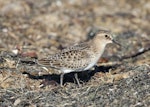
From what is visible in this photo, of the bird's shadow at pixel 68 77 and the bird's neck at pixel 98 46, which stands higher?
the bird's neck at pixel 98 46

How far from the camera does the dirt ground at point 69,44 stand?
784 centimetres

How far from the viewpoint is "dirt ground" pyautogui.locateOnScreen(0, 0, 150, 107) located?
25.7 ft

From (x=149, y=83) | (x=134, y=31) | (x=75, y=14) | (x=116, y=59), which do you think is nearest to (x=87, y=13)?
(x=75, y=14)

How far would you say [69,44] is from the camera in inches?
497

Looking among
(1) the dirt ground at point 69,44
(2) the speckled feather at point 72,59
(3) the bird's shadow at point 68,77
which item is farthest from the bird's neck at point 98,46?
(3) the bird's shadow at point 68,77

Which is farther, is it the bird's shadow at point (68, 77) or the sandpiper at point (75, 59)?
the bird's shadow at point (68, 77)

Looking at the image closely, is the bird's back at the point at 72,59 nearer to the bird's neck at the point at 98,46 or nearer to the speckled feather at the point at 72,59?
the speckled feather at the point at 72,59

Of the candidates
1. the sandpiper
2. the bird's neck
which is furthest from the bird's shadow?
the bird's neck

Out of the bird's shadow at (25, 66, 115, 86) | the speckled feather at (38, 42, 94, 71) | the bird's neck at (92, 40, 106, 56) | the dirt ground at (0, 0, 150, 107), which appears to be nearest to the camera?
the dirt ground at (0, 0, 150, 107)

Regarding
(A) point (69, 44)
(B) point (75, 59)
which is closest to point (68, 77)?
(B) point (75, 59)

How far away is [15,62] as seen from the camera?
9.57 metres

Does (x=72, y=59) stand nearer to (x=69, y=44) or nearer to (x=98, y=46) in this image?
(x=98, y=46)

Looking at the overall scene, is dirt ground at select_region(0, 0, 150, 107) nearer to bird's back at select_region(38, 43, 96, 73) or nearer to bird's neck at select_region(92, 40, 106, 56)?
bird's back at select_region(38, 43, 96, 73)

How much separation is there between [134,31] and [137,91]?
6278 mm
